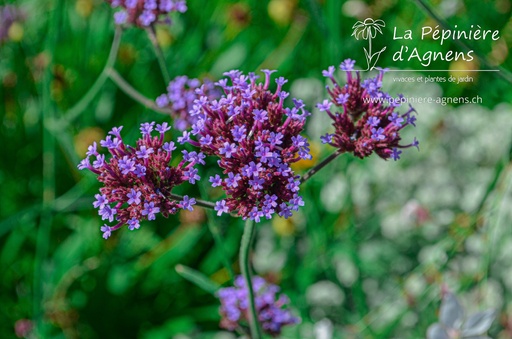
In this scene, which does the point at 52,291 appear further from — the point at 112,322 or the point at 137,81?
the point at 137,81

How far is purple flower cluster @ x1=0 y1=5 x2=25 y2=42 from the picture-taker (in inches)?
92.3

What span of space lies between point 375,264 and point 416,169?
1.23ft

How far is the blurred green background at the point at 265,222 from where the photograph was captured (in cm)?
189

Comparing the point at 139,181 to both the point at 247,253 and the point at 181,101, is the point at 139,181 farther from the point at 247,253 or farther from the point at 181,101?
the point at 181,101

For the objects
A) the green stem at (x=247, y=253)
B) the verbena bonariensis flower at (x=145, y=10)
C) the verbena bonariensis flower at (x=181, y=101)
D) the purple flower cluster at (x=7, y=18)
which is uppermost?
the purple flower cluster at (x=7, y=18)

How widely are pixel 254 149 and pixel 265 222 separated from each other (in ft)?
4.53

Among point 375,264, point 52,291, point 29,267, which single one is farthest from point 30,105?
point 375,264

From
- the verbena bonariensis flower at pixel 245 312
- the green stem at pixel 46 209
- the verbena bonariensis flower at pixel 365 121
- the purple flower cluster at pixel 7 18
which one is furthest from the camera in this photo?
the purple flower cluster at pixel 7 18

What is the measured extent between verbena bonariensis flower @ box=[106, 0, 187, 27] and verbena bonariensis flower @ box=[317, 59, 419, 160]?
50cm

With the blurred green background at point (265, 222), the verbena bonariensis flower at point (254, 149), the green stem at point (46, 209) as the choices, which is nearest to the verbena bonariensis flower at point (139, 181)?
the verbena bonariensis flower at point (254, 149)

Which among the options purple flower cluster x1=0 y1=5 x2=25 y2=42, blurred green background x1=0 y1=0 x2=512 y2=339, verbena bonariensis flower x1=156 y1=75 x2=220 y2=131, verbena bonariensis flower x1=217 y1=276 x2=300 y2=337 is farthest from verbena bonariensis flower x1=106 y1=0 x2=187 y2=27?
purple flower cluster x1=0 y1=5 x2=25 y2=42

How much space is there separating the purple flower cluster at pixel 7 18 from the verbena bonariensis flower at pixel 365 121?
1.74 meters

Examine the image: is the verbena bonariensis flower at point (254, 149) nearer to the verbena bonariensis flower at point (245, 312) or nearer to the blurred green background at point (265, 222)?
the verbena bonariensis flower at point (245, 312)

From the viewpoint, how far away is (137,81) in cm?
235
